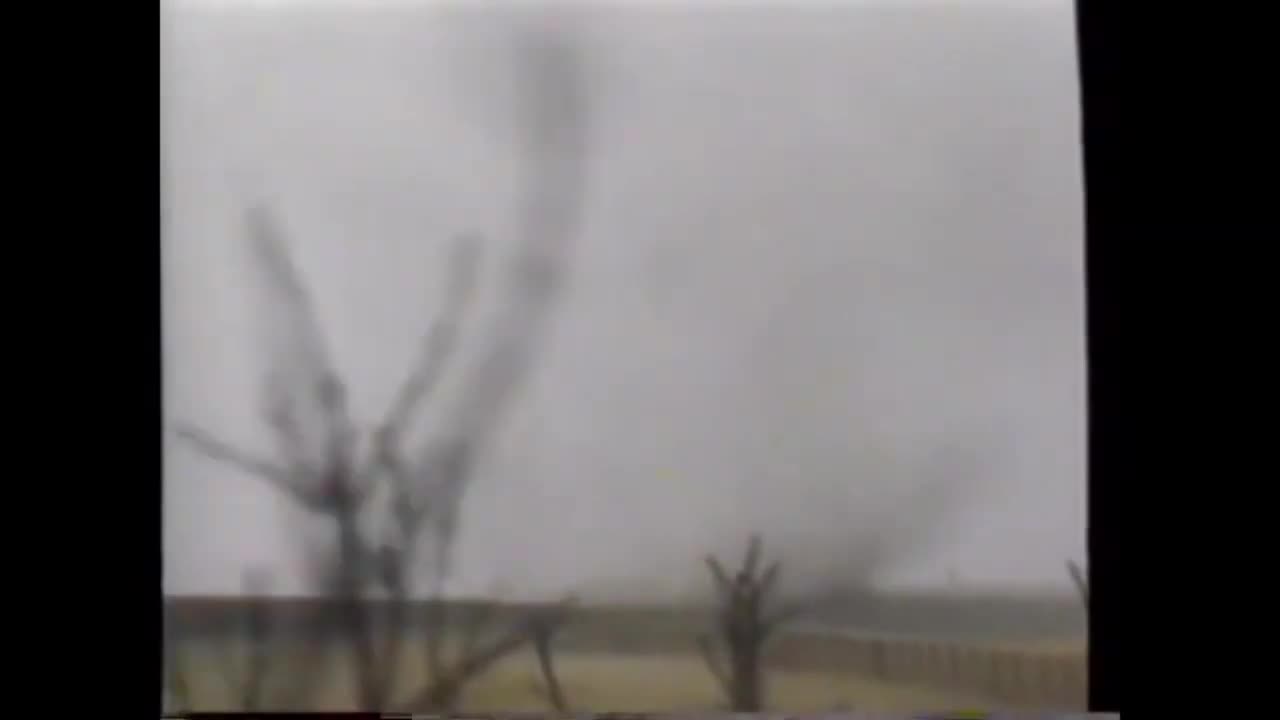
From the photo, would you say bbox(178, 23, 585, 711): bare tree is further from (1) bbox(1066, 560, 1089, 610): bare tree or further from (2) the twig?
(1) bbox(1066, 560, 1089, 610): bare tree

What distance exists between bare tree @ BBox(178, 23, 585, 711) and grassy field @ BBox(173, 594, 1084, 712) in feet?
0.05

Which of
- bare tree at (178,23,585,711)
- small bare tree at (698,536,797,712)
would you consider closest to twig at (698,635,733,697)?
small bare tree at (698,536,797,712)

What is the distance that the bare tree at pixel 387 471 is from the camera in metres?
0.97

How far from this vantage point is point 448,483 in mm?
976

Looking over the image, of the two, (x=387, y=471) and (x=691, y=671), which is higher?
(x=387, y=471)

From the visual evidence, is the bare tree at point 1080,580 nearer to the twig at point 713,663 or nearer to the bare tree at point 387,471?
the twig at point 713,663

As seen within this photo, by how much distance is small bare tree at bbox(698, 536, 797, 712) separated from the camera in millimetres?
974

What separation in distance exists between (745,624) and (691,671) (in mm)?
52

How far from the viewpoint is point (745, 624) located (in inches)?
38.5

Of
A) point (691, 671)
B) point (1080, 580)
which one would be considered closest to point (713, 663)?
point (691, 671)

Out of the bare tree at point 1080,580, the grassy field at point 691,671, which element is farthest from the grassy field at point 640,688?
the bare tree at point 1080,580

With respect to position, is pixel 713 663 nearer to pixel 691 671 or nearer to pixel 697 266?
pixel 691 671
